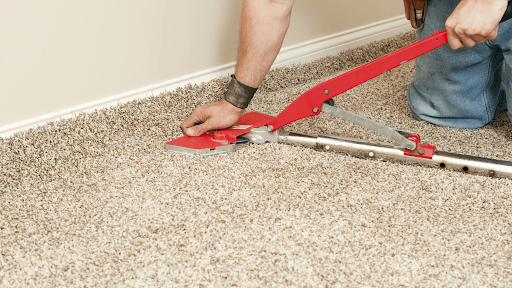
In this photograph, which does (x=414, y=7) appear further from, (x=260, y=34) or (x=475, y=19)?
(x=260, y=34)

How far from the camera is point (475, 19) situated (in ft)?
3.12

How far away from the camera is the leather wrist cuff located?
1.18 m

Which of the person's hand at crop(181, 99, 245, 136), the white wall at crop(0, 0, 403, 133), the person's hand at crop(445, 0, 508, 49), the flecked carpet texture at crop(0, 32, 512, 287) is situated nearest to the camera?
the flecked carpet texture at crop(0, 32, 512, 287)

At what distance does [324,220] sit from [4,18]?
2.92ft

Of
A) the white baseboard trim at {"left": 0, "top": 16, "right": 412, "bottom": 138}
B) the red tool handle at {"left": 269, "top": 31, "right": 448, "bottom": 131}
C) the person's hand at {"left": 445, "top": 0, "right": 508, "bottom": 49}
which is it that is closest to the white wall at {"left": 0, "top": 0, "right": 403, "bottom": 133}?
the white baseboard trim at {"left": 0, "top": 16, "right": 412, "bottom": 138}

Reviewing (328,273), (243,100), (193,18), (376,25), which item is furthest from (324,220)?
(376,25)

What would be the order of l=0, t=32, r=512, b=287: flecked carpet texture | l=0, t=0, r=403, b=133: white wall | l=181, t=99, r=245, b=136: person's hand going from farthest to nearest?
l=181, t=99, r=245, b=136: person's hand < l=0, t=0, r=403, b=133: white wall < l=0, t=32, r=512, b=287: flecked carpet texture

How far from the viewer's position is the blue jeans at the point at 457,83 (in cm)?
125

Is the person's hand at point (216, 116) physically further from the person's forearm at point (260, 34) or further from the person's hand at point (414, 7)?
the person's hand at point (414, 7)

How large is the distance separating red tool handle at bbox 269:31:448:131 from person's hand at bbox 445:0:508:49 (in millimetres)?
38

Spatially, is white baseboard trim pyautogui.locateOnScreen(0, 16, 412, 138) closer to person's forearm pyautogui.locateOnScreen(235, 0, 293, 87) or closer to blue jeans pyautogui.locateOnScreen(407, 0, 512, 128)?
person's forearm pyautogui.locateOnScreen(235, 0, 293, 87)

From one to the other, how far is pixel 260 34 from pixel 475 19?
19.9 inches

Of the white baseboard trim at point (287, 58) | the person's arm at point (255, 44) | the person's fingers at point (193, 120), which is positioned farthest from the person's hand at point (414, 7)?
the person's fingers at point (193, 120)

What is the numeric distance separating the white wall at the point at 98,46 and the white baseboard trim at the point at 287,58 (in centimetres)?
2
